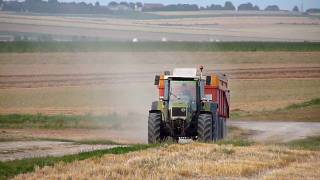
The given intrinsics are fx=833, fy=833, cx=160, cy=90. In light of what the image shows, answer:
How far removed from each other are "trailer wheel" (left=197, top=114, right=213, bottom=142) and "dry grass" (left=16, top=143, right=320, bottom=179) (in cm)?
424

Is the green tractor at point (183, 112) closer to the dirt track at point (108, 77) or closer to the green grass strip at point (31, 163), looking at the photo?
the green grass strip at point (31, 163)

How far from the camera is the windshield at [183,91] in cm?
2864

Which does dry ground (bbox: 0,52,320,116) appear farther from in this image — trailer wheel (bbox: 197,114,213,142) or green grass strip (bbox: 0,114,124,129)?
trailer wheel (bbox: 197,114,213,142)

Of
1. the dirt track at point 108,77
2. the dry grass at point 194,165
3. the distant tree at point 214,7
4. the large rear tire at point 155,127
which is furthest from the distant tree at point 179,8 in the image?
the dry grass at point 194,165

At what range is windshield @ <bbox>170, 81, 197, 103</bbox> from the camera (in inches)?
1128

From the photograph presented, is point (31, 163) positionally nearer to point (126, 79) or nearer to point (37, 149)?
point (37, 149)

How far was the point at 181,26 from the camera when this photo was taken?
408 ft

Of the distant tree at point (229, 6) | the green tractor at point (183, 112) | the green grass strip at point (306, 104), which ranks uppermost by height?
the green tractor at point (183, 112)

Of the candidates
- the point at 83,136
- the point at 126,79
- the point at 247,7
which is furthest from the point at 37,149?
the point at 247,7

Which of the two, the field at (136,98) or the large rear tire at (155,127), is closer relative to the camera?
the field at (136,98)

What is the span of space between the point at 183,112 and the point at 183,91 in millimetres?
1146

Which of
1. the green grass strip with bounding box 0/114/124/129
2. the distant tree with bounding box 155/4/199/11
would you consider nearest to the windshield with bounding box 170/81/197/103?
the green grass strip with bounding box 0/114/124/129

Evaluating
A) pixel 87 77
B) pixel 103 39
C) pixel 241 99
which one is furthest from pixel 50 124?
pixel 103 39

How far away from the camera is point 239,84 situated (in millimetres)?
62469
